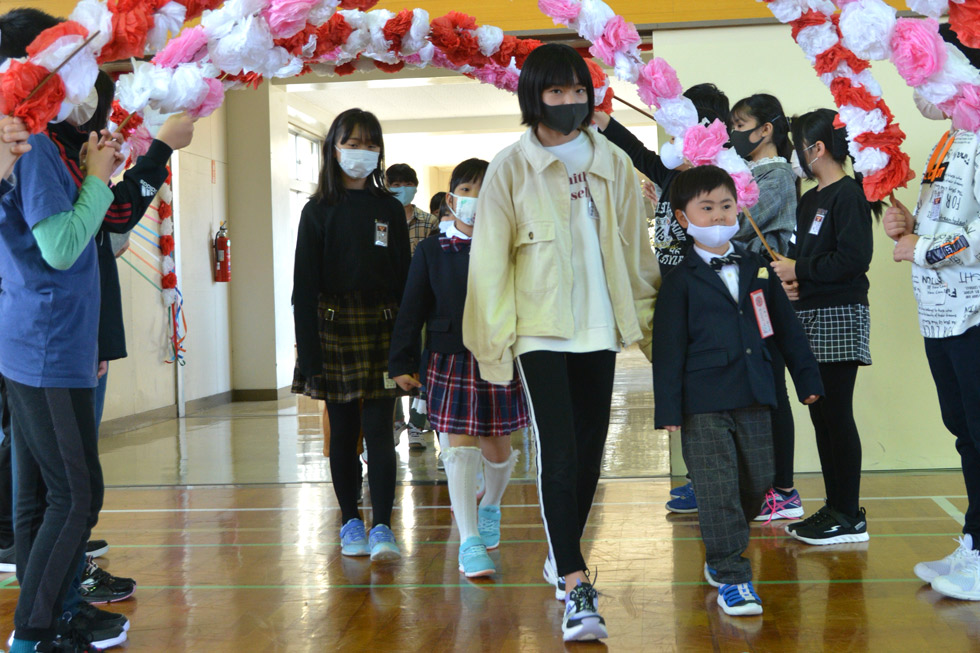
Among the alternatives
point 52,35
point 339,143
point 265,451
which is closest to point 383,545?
point 339,143

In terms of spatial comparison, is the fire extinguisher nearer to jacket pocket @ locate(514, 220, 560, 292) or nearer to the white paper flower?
jacket pocket @ locate(514, 220, 560, 292)

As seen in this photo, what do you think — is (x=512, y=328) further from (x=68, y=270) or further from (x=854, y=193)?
(x=854, y=193)

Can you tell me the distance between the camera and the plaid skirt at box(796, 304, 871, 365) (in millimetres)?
3578

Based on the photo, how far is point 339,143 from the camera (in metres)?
3.59

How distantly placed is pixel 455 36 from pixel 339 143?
84cm

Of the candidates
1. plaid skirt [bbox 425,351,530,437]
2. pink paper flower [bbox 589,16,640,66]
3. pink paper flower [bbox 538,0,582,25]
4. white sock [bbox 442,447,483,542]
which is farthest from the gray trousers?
pink paper flower [bbox 538,0,582,25]

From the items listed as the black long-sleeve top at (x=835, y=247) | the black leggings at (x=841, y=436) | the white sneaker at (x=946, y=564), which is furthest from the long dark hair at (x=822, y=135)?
the white sneaker at (x=946, y=564)

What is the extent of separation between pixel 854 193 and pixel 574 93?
1.38 m

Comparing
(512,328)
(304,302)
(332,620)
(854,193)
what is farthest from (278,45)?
(854,193)

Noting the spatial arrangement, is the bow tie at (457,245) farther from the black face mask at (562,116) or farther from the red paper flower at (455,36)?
the red paper flower at (455,36)

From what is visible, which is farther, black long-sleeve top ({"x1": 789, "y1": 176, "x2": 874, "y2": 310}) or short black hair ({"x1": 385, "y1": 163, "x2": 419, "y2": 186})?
short black hair ({"x1": 385, "y1": 163, "x2": 419, "y2": 186})

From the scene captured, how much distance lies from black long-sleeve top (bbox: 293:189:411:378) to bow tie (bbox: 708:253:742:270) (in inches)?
51.2

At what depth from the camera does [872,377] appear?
504 cm

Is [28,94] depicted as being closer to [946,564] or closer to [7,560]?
[7,560]
